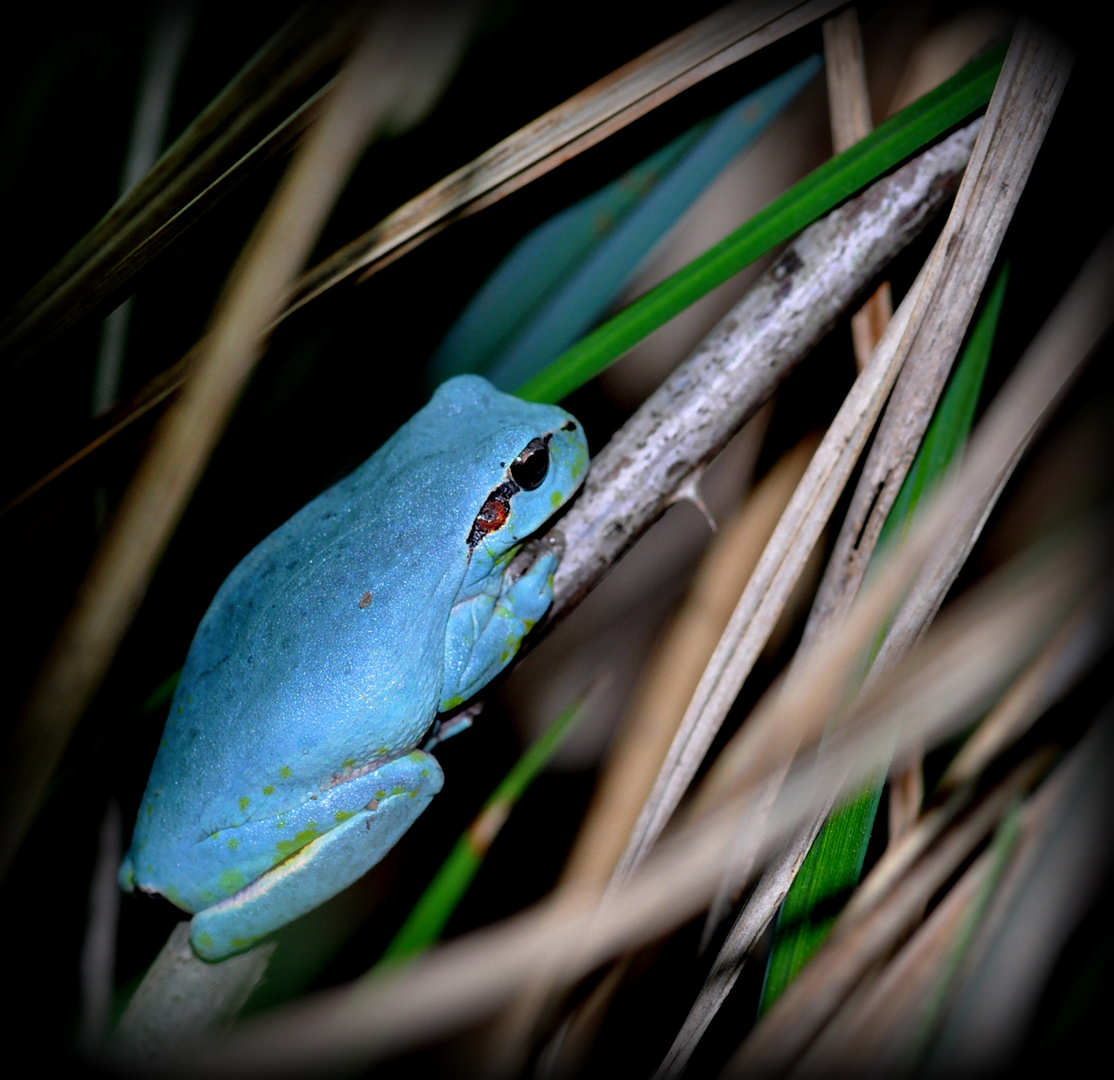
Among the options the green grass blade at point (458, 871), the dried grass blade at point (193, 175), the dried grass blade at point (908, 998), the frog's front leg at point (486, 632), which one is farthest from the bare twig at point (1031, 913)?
the dried grass blade at point (193, 175)

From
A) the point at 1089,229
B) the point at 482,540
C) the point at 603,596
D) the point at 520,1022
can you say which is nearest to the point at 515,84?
the point at 482,540

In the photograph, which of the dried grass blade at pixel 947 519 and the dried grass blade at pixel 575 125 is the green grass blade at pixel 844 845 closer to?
the dried grass blade at pixel 947 519

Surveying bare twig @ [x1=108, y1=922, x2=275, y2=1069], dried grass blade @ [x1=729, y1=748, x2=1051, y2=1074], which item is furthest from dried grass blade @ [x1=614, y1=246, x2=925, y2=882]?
bare twig @ [x1=108, y1=922, x2=275, y2=1069]

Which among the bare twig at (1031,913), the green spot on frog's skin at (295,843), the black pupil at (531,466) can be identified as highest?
the black pupil at (531,466)

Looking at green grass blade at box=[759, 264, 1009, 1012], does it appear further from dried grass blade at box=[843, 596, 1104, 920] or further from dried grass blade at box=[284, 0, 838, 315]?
dried grass blade at box=[284, 0, 838, 315]

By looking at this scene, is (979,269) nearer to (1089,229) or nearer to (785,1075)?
(1089,229)
